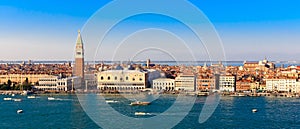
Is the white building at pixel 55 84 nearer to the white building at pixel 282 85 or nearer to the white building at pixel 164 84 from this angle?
the white building at pixel 164 84

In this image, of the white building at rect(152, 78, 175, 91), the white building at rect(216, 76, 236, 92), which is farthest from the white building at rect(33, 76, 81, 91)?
the white building at rect(216, 76, 236, 92)

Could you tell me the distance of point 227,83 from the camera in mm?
11352

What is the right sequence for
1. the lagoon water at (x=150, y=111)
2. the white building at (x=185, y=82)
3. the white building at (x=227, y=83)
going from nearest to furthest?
1. the lagoon water at (x=150, y=111)
2. the white building at (x=185, y=82)
3. the white building at (x=227, y=83)

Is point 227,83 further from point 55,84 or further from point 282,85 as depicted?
point 55,84

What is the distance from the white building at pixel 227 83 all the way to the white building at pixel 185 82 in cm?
86

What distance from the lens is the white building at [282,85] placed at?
11.2 metres

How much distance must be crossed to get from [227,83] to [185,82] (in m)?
1.27

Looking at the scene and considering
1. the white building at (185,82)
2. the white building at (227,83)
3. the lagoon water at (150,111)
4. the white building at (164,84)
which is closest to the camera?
the lagoon water at (150,111)

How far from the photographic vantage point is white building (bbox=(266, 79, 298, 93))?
11.2 meters

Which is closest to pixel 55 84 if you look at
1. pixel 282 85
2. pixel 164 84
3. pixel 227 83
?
pixel 164 84

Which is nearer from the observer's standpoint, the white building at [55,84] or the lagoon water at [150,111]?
the lagoon water at [150,111]

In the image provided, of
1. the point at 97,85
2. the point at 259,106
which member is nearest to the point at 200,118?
the point at 259,106

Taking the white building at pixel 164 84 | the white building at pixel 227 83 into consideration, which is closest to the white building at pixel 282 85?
the white building at pixel 227 83

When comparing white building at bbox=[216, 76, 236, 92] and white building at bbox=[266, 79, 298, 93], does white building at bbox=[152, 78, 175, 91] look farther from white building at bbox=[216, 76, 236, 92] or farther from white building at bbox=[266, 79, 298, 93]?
white building at bbox=[266, 79, 298, 93]
